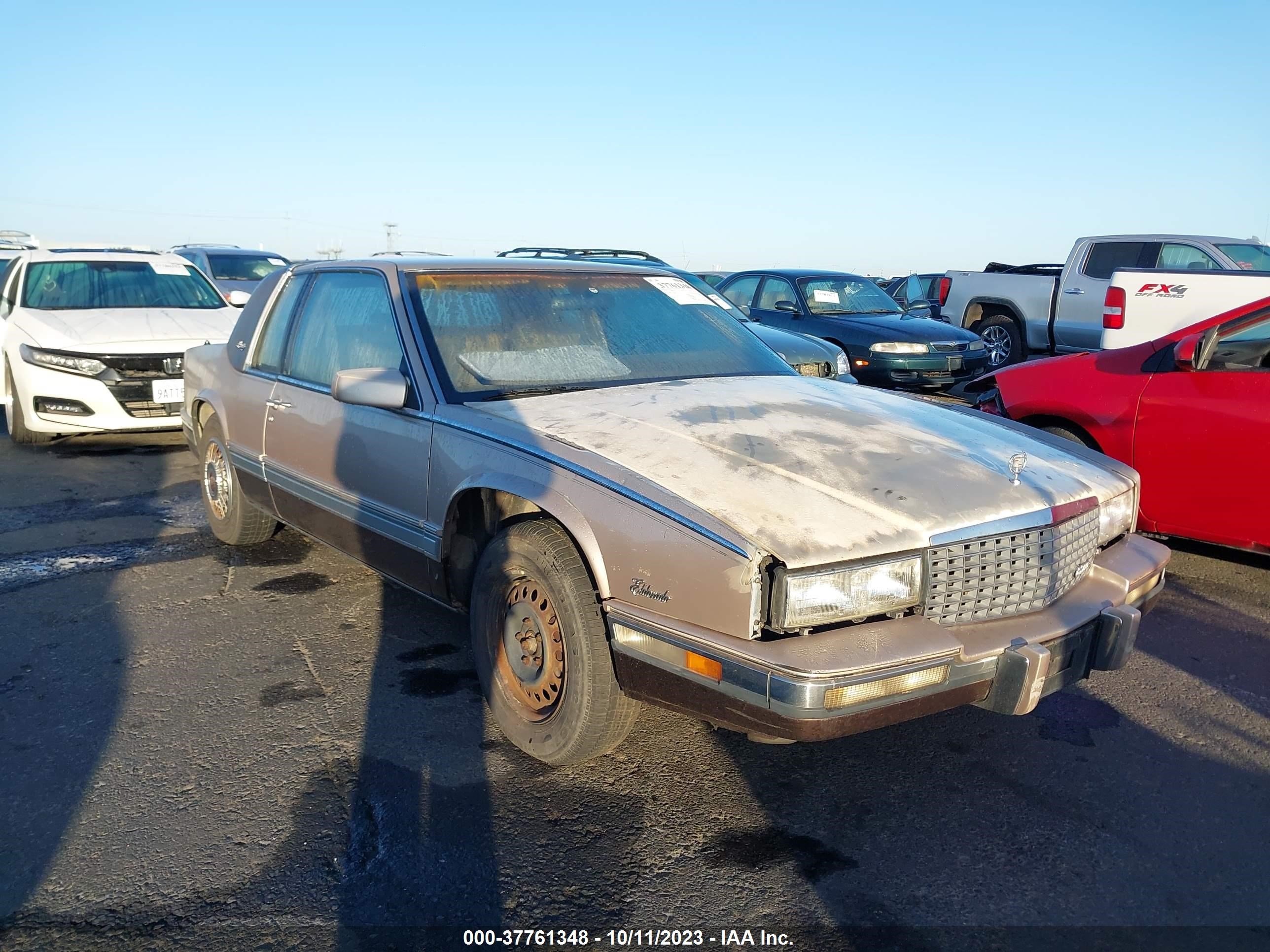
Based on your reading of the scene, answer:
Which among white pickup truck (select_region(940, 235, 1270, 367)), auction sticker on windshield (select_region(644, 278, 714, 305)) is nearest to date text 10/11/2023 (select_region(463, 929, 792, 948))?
auction sticker on windshield (select_region(644, 278, 714, 305))

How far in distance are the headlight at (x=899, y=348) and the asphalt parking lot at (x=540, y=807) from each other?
21.3ft

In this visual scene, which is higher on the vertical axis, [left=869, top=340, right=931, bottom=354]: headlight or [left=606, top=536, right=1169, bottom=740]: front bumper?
[left=606, top=536, right=1169, bottom=740]: front bumper

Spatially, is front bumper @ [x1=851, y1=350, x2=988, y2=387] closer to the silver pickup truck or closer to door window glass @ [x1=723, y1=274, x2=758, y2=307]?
door window glass @ [x1=723, y1=274, x2=758, y2=307]

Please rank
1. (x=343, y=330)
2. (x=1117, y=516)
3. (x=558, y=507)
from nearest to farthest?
(x=558, y=507) < (x=1117, y=516) < (x=343, y=330)

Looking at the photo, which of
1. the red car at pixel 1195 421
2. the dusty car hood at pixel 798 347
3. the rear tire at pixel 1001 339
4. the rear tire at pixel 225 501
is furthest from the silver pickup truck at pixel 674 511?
the rear tire at pixel 1001 339

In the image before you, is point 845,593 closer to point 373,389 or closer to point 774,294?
point 373,389

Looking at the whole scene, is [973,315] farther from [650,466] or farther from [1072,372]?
[650,466]

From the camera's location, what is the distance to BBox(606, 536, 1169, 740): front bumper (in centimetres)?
240

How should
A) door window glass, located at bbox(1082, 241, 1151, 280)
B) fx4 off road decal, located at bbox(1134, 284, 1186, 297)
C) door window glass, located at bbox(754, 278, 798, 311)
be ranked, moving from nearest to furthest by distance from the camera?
fx4 off road decal, located at bbox(1134, 284, 1186, 297)
door window glass, located at bbox(754, 278, 798, 311)
door window glass, located at bbox(1082, 241, 1151, 280)

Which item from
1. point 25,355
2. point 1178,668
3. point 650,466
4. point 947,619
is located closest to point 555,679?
point 650,466

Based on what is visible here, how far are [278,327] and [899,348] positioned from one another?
739cm

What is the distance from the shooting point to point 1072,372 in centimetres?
Answer: 545

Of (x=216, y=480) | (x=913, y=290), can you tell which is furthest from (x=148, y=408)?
(x=913, y=290)

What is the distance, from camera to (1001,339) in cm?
1392
